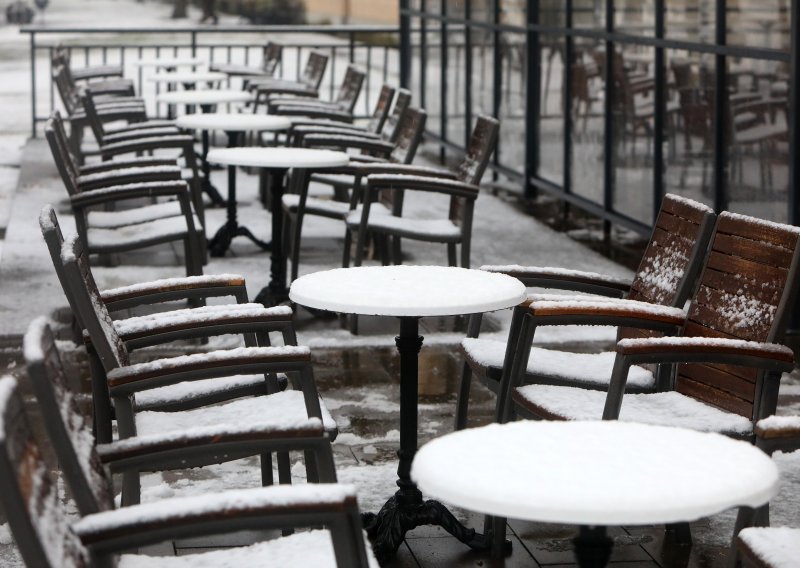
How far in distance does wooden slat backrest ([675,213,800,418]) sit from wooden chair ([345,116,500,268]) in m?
2.64

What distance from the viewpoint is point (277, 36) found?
28953 millimetres

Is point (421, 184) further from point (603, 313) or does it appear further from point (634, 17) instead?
point (603, 313)

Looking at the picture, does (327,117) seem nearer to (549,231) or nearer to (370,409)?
(549,231)

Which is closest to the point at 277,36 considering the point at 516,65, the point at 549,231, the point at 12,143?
the point at 12,143

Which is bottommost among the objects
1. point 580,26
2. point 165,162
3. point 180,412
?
point 180,412

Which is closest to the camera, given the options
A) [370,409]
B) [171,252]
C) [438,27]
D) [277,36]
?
[370,409]

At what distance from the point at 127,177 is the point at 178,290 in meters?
2.46

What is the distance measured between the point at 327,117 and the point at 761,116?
381 cm

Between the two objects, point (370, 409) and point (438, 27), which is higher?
point (438, 27)

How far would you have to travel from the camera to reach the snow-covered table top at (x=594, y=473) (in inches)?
85.5

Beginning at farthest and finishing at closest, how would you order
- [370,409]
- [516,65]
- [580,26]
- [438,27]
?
1. [438,27]
2. [516,65]
3. [580,26]
4. [370,409]

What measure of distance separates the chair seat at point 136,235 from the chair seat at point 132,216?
0.02 meters

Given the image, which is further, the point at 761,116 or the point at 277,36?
the point at 277,36

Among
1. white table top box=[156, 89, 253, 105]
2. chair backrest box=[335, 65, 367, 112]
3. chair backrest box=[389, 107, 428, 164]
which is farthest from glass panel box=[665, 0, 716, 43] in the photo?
white table top box=[156, 89, 253, 105]
